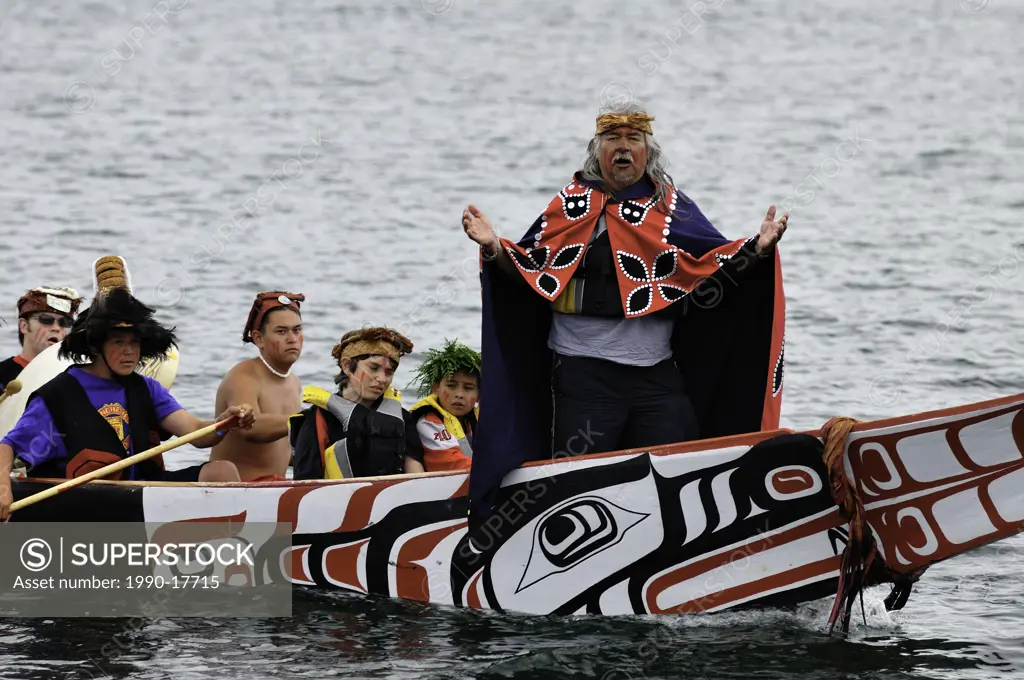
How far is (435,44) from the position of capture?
40.0 m

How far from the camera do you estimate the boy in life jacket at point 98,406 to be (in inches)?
332

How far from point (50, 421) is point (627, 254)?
9.63 ft

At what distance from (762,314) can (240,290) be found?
417 inches

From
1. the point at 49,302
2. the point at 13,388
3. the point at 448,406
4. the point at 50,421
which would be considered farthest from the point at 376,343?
the point at 49,302

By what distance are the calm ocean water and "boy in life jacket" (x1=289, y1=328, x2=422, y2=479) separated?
2.26 feet

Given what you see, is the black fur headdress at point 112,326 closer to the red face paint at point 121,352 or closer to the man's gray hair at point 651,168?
the red face paint at point 121,352

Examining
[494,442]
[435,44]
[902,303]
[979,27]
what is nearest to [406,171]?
[902,303]

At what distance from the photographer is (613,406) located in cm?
793

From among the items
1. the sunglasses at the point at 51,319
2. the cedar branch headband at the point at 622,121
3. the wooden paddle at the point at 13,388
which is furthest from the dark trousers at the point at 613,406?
the sunglasses at the point at 51,319

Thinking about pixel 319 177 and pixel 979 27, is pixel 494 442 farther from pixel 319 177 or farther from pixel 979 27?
pixel 979 27

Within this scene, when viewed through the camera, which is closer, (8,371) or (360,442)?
(360,442)

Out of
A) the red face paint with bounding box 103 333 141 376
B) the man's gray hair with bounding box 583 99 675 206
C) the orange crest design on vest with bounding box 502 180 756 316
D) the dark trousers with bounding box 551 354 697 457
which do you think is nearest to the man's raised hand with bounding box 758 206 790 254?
the orange crest design on vest with bounding box 502 180 756 316

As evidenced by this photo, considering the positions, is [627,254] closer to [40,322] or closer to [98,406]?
[98,406]

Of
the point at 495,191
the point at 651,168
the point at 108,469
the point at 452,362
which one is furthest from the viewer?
the point at 495,191
